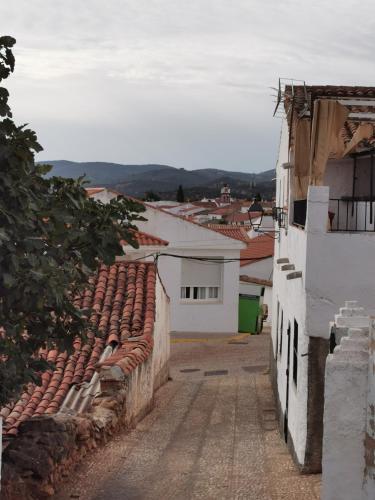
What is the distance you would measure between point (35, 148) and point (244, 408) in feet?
34.2

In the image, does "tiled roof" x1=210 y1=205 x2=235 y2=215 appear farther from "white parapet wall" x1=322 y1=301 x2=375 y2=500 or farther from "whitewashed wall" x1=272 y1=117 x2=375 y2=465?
"white parapet wall" x1=322 y1=301 x2=375 y2=500

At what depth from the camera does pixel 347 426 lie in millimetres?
7039

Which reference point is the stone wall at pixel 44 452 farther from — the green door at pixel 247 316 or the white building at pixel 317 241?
the green door at pixel 247 316

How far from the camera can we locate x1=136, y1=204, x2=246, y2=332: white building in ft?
101

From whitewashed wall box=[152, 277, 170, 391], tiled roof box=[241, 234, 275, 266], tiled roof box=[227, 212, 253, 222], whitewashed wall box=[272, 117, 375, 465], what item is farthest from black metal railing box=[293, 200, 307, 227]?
tiled roof box=[227, 212, 253, 222]

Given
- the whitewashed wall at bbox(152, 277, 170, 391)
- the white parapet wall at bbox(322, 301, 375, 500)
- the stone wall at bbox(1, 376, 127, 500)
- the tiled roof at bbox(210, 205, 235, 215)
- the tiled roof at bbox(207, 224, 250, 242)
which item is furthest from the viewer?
the tiled roof at bbox(210, 205, 235, 215)

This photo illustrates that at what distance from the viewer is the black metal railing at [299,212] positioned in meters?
12.6

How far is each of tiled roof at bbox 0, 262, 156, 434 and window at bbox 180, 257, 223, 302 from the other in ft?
42.6

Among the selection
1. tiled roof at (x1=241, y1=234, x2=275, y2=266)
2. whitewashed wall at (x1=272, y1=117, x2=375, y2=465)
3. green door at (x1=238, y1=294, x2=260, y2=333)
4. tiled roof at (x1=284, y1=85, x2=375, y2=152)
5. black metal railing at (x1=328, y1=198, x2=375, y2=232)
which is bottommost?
green door at (x1=238, y1=294, x2=260, y2=333)

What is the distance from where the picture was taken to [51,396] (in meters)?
12.9

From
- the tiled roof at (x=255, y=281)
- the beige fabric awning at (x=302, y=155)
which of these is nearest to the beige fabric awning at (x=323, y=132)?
the beige fabric awning at (x=302, y=155)

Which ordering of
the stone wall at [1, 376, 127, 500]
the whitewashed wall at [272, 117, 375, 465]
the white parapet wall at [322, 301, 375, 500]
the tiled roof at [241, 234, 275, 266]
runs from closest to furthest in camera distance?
1. the white parapet wall at [322, 301, 375, 500]
2. the stone wall at [1, 376, 127, 500]
3. the whitewashed wall at [272, 117, 375, 465]
4. the tiled roof at [241, 234, 275, 266]

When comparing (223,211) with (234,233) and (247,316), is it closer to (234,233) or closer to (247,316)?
(234,233)

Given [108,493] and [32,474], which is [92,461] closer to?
[108,493]
